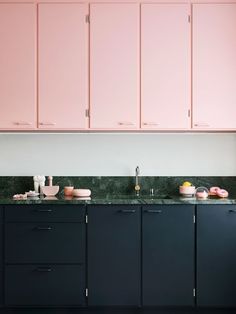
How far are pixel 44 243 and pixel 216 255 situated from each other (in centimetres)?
134

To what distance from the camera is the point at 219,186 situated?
11.4 ft

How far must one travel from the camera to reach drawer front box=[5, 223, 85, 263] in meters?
2.87

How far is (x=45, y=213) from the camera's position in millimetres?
2869

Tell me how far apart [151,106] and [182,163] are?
70 cm

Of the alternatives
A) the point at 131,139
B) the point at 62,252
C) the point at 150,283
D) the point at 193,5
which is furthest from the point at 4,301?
the point at 193,5

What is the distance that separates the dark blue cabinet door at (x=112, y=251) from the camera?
2873 millimetres

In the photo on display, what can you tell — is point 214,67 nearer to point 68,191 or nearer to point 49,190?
point 68,191

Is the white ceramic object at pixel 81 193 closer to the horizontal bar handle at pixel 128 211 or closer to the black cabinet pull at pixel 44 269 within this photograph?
the horizontal bar handle at pixel 128 211

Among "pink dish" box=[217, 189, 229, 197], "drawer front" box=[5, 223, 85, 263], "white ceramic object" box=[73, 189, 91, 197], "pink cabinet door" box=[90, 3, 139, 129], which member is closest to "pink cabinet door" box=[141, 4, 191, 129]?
"pink cabinet door" box=[90, 3, 139, 129]

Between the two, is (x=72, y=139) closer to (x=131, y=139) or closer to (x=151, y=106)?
(x=131, y=139)

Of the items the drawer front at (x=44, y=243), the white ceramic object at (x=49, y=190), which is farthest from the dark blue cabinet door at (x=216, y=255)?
the white ceramic object at (x=49, y=190)

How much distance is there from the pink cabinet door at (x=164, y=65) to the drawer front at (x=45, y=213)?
36.6 inches

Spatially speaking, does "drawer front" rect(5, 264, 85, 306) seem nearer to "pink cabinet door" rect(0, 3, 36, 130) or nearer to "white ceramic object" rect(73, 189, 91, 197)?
"white ceramic object" rect(73, 189, 91, 197)

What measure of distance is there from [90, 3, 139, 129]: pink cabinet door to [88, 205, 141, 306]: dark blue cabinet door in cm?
86
